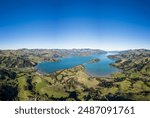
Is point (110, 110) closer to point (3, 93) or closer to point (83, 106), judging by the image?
point (83, 106)

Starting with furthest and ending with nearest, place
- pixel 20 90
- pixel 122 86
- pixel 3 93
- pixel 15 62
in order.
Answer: pixel 15 62, pixel 122 86, pixel 20 90, pixel 3 93

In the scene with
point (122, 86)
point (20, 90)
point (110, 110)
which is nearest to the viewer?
point (110, 110)

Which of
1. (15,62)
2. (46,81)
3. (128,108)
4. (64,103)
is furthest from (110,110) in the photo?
(15,62)

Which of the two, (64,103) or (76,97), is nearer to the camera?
(64,103)

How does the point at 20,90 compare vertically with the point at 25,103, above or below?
below

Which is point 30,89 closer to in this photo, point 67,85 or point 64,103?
point 67,85

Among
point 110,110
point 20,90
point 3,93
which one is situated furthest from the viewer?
point 20,90

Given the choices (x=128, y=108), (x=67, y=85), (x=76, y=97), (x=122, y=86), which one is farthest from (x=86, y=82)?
(x=128, y=108)

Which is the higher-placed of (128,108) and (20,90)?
(128,108)

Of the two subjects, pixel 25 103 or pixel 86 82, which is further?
pixel 86 82
